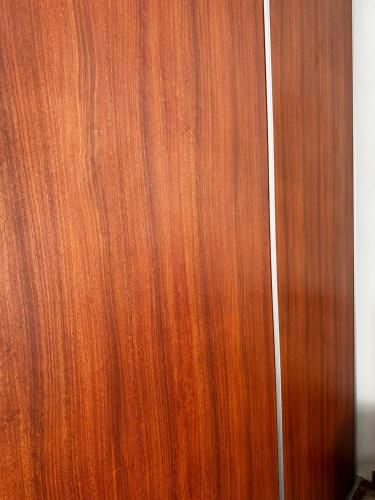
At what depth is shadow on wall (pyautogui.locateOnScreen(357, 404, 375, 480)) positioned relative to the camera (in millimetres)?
1784

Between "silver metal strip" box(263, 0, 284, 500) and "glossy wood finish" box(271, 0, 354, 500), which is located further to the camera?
"glossy wood finish" box(271, 0, 354, 500)

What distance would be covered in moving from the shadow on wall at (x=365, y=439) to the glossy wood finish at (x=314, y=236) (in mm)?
99

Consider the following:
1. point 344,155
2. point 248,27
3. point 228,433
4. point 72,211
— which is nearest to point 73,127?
point 72,211

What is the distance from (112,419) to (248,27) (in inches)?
34.8

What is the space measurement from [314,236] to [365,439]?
0.98m

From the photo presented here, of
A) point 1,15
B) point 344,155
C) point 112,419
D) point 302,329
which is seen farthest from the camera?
point 344,155

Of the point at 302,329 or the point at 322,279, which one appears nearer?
the point at 302,329

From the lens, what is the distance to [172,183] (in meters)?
0.85

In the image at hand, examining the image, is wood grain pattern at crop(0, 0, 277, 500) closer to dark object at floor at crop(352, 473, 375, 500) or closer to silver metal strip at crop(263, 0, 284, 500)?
silver metal strip at crop(263, 0, 284, 500)

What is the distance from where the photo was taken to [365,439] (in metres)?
1.81

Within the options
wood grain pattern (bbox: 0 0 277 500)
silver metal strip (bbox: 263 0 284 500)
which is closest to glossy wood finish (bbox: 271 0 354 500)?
silver metal strip (bbox: 263 0 284 500)

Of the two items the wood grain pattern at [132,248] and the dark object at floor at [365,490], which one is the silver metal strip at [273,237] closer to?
the wood grain pattern at [132,248]

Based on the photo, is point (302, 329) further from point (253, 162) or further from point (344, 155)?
point (344, 155)

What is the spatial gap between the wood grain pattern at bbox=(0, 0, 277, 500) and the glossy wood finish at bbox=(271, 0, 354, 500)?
0.12 m
